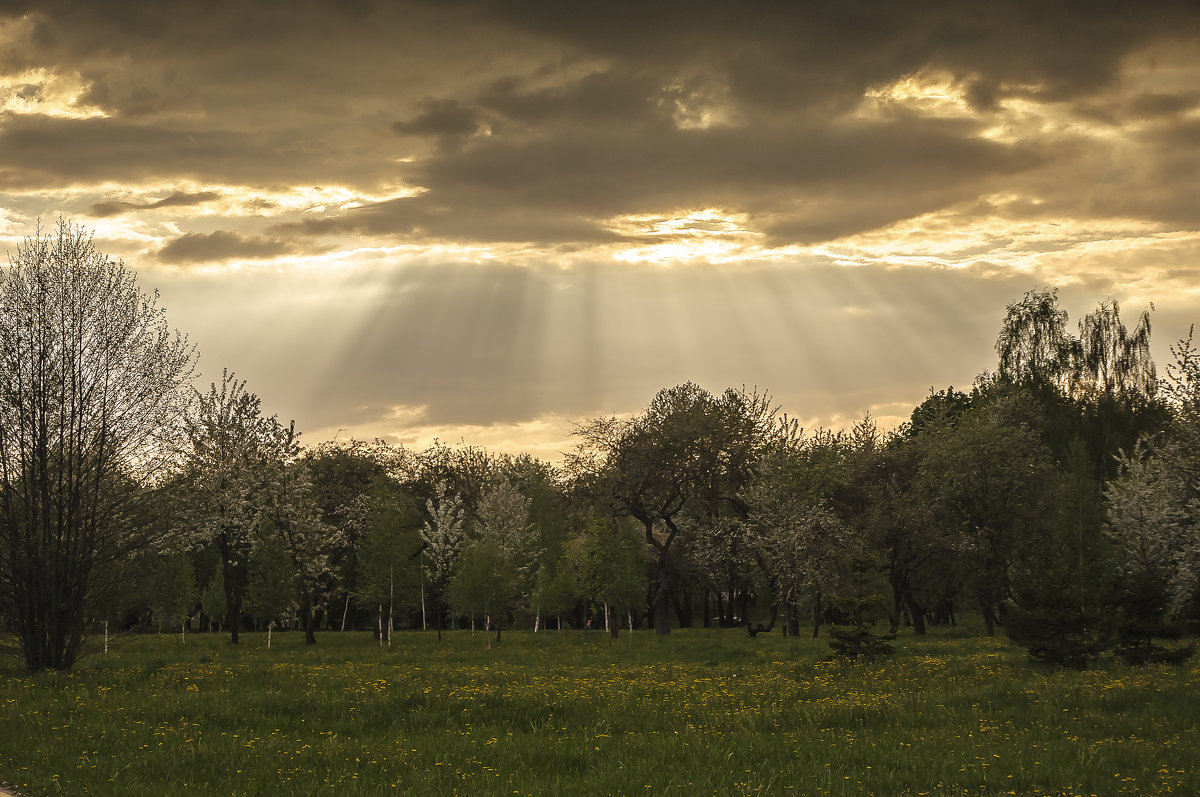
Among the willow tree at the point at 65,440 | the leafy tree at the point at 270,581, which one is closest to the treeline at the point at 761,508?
the leafy tree at the point at 270,581

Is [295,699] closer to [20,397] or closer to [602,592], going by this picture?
[20,397]

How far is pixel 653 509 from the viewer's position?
201 ft

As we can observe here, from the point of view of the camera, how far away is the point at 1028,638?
29984mm

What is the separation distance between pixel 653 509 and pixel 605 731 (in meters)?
42.8

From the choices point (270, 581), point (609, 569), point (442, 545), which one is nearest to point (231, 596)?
point (270, 581)

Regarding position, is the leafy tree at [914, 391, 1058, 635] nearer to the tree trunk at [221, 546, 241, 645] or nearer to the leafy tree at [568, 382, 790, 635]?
the leafy tree at [568, 382, 790, 635]

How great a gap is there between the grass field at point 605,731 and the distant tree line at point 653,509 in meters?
3.77

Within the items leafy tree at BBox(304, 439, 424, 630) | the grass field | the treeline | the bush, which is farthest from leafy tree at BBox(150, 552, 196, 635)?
the bush

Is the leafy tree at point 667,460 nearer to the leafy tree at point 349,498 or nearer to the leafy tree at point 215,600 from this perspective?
the leafy tree at point 349,498

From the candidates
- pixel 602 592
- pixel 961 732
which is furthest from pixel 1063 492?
pixel 961 732

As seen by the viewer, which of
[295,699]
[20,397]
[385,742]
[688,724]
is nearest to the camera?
[385,742]

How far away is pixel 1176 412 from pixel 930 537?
21443 millimetres

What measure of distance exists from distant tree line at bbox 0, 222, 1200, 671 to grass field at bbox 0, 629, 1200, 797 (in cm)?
377

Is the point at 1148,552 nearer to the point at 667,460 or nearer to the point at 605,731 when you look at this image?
the point at 667,460
